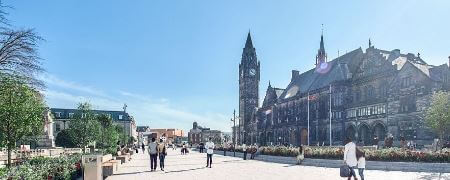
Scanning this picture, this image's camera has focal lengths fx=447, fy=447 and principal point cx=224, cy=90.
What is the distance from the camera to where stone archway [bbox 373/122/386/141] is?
219 feet

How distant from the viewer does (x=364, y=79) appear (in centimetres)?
7538

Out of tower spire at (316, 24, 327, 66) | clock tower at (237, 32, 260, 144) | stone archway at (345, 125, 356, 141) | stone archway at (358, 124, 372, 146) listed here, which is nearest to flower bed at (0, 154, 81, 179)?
stone archway at (358, 124, 372, 146)

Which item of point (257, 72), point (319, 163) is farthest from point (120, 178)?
point (257, 72)

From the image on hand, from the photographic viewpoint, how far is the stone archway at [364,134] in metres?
70.1

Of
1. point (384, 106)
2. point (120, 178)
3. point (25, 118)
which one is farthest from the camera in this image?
point (384, 106)

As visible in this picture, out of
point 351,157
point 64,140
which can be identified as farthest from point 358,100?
point 351,157

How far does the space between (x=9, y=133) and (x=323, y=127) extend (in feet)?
218

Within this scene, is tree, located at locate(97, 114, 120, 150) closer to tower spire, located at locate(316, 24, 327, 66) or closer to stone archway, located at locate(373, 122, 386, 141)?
stone archway, located at locate(373, 122, 386, 141)

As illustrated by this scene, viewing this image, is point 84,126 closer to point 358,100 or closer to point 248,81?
point 358,100

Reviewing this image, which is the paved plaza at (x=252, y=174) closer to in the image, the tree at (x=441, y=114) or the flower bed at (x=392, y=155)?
the flower bed at (x=392, y=155)

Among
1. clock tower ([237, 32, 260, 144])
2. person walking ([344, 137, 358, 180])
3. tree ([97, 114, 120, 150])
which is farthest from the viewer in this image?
clock tower ([237, 32, 260, 144])

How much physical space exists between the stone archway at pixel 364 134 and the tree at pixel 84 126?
134 feet

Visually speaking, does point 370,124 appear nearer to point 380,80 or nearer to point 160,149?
point 380,80

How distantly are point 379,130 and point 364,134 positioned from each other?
4.25m
